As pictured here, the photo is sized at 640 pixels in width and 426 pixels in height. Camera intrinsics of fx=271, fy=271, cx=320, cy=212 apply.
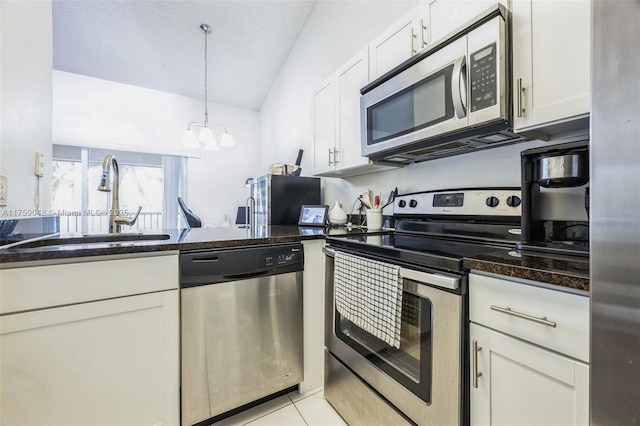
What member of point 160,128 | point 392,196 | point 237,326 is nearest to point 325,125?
point 392,196

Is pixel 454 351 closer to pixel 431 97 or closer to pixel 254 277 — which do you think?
pixel 254 277

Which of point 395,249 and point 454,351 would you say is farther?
point 395,249

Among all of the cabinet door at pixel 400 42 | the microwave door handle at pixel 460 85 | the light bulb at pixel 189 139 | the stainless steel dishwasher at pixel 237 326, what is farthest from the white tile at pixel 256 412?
the light bulb at pixel 189 139

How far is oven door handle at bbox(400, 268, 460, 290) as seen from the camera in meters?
0.84

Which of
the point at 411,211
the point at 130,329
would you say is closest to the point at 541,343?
the point at 411,211

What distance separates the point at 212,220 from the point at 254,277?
316 centimetres

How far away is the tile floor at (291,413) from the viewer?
1360 mm

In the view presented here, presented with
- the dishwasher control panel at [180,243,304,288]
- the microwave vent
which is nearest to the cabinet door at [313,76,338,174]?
the microwave vent

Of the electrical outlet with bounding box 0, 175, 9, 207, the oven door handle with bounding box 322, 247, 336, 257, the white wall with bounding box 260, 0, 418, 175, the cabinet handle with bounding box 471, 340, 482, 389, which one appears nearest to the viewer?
the cabinet handle with bounding box 471, 340, 482, 389

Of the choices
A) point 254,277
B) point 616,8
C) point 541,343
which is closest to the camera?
point 616,8

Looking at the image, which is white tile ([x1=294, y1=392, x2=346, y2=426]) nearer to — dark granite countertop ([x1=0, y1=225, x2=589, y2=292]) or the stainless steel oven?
the stainless steel oven

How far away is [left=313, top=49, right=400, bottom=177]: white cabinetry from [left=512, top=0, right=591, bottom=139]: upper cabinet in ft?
2.80

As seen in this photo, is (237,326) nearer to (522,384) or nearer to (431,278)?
(431,278)

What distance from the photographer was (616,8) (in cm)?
50
